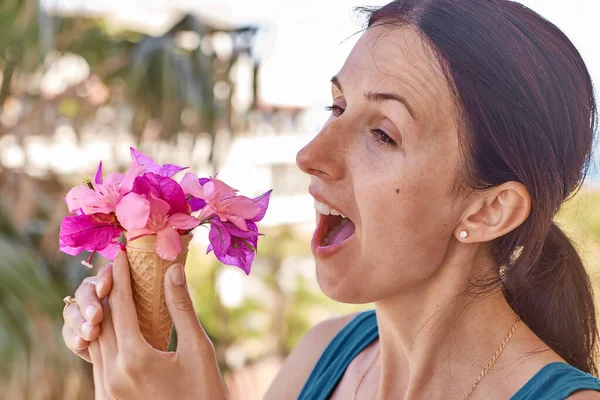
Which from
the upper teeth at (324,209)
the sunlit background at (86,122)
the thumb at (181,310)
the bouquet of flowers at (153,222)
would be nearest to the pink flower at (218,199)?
the bouquet of flowers at (153,222)

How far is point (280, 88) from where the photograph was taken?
6.97 metres

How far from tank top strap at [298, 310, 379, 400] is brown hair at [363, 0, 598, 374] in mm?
449

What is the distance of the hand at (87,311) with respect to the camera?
1.22 m

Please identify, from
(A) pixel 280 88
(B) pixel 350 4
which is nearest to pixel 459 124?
(B) pixel 350 4

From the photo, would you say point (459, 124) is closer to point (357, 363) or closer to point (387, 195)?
point (387, 195)

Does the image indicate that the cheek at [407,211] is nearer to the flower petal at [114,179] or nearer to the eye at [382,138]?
the eye at [382,138]

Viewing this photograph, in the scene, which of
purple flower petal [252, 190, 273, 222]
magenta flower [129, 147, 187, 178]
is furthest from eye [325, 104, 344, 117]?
magenta flower [129, 147, 187, 178]

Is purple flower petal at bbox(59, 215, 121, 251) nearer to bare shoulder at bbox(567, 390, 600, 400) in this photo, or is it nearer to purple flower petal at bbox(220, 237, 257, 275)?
purple flower petal at bbox(220, 237, 257, 275)

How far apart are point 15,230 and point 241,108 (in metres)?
1.39

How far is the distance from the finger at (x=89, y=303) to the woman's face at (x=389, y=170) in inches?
15.9

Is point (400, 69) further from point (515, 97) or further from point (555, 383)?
point (555, 383)

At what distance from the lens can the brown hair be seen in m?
1.29

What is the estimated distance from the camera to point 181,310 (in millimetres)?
1221

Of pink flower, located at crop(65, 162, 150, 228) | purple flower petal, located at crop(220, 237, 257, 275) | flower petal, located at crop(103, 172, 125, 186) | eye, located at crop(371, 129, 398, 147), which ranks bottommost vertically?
purple flower petal, located at crop(220, 237, 257, 275)
